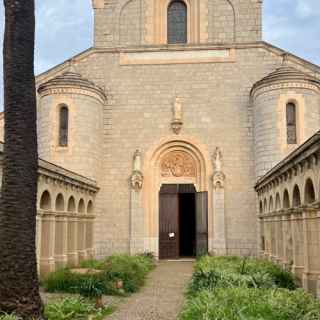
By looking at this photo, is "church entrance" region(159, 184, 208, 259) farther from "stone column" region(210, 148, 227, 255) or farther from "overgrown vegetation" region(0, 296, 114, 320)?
"overgrown vegetation" region(0, 296, 114, 320)

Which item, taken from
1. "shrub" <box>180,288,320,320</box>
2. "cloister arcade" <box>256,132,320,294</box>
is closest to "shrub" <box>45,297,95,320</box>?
"shrub" <box>180,288,320,320</box>

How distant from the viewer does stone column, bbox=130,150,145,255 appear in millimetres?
22609

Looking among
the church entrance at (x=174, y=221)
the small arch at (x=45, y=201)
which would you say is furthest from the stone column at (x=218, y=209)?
the small arch at (x=45, y=201)

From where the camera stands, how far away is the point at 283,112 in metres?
21.6

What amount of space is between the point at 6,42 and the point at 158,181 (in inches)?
641

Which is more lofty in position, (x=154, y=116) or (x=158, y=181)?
(x=154, y=116)

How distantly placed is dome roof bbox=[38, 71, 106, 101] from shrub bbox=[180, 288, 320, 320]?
14.8 m

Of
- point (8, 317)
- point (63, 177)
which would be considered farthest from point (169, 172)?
point (8, 317)

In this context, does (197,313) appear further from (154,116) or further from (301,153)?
(154,116)

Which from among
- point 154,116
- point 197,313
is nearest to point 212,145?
point 154,116

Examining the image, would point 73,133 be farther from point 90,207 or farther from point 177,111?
point 177,111

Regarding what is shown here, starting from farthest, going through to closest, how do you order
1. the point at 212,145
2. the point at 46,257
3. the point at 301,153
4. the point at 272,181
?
the point at 212,145 → the point at 272,181 → the point at 46,257 → the point at 301,153

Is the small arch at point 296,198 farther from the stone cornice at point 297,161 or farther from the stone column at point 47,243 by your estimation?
the stone column at point 47,243

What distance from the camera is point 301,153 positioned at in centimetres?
1209
